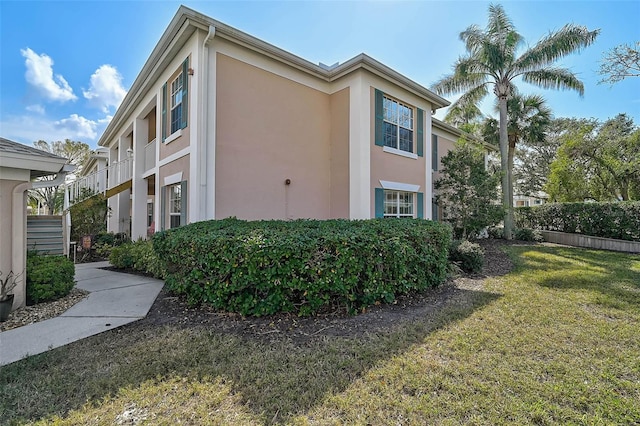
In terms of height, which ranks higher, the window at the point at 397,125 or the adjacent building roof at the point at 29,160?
the window at the point at 397,125

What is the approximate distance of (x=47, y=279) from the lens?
5305 millimetres

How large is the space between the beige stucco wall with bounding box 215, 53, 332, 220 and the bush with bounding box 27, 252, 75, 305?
10.6 ft

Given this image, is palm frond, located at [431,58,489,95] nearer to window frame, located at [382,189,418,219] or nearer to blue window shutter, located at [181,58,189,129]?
window frame, located at [382,189,418,219]

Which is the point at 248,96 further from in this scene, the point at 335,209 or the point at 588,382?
the point at 588,382

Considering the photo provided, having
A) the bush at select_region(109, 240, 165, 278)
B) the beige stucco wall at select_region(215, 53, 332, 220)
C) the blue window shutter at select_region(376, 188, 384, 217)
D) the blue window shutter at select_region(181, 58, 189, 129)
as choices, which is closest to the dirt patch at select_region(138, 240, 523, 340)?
the bush at select_region(109, 240, 165, 278)

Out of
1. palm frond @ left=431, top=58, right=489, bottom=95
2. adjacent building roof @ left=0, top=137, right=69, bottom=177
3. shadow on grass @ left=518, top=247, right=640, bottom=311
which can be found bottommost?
shadow on grass @ left=518, top=247, right=640, bottom=311

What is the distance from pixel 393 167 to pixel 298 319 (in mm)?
7311

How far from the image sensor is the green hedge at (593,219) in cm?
1266

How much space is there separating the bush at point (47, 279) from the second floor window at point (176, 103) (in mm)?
4697

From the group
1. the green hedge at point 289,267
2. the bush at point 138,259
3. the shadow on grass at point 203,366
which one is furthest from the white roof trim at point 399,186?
the bush at point 138,259

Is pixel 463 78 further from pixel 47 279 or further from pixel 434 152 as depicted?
pixel 47 279

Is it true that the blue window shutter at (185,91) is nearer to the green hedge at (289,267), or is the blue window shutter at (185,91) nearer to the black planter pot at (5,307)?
the green hedge at (289,267)

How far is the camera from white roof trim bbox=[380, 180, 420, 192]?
10016 mm

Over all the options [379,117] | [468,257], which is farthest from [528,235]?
[379,117]
